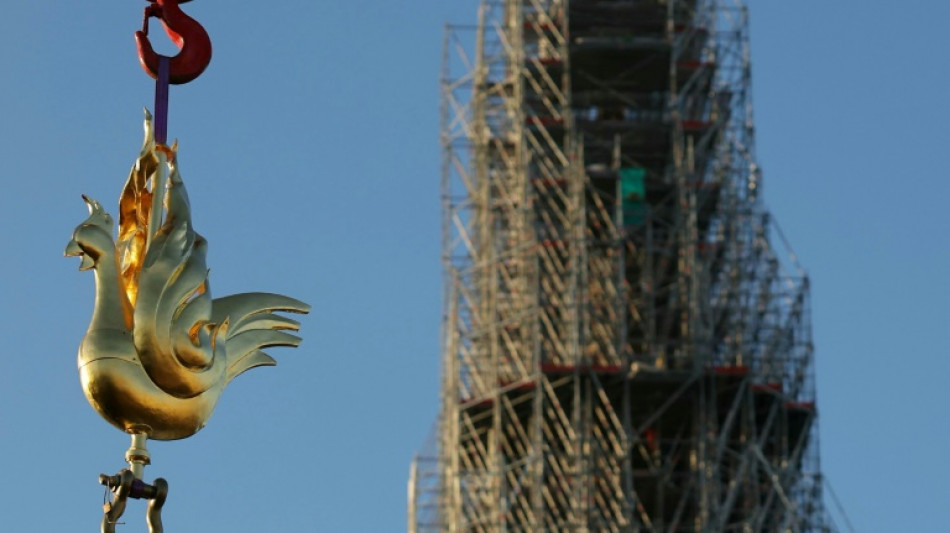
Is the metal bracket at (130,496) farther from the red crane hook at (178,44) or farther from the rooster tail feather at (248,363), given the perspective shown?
the red crane hook at (178,44)

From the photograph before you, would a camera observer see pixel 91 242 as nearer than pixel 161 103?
Yes

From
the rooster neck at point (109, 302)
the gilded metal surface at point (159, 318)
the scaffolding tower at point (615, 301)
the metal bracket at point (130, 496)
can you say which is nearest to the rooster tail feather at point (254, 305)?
the gilded metal surface at point (159, 318)

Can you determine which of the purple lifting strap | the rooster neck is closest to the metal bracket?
the rooster neck

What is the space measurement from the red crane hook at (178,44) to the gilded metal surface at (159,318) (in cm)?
45

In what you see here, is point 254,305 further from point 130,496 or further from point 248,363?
point 130,496

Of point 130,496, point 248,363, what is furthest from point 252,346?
point 130,496

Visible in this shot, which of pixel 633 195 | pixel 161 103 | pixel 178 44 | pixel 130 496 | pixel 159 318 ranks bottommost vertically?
pixel 130 496

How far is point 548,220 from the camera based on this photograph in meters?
50.7

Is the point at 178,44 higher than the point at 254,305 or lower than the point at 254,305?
higher

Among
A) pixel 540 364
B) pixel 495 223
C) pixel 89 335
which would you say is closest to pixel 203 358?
pixel 89 335

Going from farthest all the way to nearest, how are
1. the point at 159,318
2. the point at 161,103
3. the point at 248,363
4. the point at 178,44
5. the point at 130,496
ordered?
1. the point at 178,44
2. the point at 161,103
3. the point at 248,363
4. the point at 159,318
5. the point at 130,496

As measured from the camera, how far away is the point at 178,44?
9805 millimetres

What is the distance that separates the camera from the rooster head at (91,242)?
8.94 meters

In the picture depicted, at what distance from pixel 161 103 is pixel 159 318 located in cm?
94
